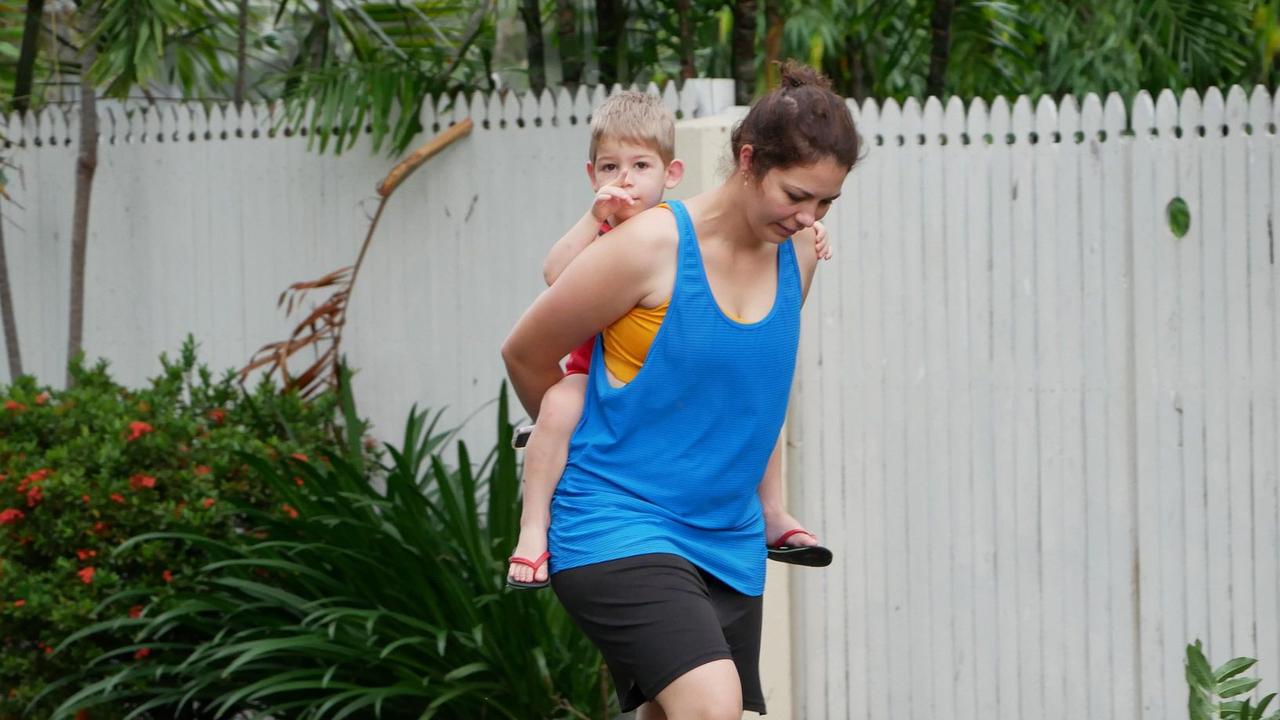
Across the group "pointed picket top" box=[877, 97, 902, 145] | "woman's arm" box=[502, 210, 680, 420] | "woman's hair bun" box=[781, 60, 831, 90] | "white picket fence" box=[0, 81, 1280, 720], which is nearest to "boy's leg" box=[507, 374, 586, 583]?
"woman's arm" box=[502, 210, 680, 420]

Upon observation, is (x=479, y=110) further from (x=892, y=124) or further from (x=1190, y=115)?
(x=1190, y=115)

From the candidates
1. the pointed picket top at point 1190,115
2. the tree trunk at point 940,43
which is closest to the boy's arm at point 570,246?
the pointed picket top at point 1190,115

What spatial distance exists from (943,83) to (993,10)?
947 millimetres

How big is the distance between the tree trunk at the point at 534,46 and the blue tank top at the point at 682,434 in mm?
4204

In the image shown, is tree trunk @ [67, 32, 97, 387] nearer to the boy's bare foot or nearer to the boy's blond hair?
the boy's blond hair

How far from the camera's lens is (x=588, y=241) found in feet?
11.1

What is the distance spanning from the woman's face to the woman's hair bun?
0.61 ft

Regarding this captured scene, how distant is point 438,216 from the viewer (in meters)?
6.19

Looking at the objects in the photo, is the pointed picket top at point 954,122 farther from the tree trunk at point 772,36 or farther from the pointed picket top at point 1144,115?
the tree trunk at point 772,36

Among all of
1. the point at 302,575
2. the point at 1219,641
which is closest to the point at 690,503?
the point at 302,575

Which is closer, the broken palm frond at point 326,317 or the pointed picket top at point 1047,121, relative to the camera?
the pointed picket top at point 1047,121

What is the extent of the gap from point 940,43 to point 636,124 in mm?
3745

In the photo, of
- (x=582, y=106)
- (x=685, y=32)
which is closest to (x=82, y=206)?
(x=582, y=106)

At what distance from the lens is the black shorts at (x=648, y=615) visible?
2.61 m
